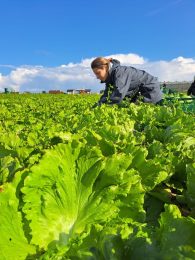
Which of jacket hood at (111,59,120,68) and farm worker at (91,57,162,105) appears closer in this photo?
farm worker at (91,57,162,105)

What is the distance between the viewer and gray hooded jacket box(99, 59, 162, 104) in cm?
838

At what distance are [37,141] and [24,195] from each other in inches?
75.9

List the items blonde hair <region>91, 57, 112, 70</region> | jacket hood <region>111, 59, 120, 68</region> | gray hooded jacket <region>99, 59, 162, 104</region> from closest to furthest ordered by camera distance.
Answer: gray hooded jacket <region>99, 59, 162, 104</region>
blonde hair <region>91, 57, 112, 70</region>
jacket hood <region>111, 59, 120, 68</region>

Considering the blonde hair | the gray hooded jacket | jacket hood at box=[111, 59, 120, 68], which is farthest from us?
jacket hood at box=[111, 59, 120, 68]

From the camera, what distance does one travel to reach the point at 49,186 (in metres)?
1.45

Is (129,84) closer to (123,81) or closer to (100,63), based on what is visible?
(123,81)

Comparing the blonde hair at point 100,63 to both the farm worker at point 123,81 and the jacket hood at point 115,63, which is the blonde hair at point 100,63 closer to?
the farm worker at point 123,81

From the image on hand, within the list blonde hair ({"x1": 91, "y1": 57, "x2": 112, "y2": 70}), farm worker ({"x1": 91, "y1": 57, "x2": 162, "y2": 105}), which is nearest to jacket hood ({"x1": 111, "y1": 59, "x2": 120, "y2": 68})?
farm worker ({"x1": 91, "y1": 57, "x2": 162, "y2": 105})

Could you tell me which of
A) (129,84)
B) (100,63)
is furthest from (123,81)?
(100,63)

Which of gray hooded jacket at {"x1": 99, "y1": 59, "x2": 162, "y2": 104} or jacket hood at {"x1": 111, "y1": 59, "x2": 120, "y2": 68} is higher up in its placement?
jacket hood at {"x1": 111, "y1": 59, "x2": 120, "y2": 68}

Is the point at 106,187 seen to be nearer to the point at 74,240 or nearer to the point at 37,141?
the point at 74,240

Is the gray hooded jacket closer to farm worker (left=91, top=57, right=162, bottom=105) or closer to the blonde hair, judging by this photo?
farm worker (left=91, top=57, right=162, bottom=105)

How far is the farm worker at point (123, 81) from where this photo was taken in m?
8.39

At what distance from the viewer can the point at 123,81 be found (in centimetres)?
858
